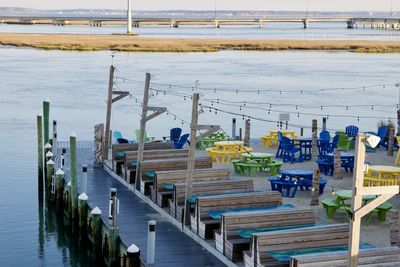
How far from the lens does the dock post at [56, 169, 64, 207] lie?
23.7m

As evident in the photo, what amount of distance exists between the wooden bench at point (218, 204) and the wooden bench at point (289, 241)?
242cm

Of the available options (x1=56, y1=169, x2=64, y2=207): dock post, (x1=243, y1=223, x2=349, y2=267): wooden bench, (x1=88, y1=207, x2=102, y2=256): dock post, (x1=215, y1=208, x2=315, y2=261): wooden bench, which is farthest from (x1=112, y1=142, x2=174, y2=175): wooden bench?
(x1=243, y1=223, x2=349, y2=267): wooden bench

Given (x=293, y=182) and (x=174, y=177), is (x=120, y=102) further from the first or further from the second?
(x=174, y=177)

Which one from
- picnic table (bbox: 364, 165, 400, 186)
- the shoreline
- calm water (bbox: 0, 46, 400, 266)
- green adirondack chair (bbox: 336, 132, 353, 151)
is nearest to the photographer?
picnic table (bbox: 364, 165, 400, 186)

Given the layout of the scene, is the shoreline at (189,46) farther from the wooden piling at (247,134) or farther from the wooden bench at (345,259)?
the wooden bench at (345,259)

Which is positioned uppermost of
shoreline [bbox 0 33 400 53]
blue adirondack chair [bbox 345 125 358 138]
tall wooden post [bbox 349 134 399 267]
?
shoreline [bbox 0 33 400 53]

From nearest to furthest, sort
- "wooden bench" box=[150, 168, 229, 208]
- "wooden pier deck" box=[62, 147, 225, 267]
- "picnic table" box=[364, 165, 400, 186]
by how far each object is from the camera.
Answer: "wooden pier deck" box=[62, 147, 225, 267], "wooden bench" box=[150, 168, 229, 208], "picnic table" box=[364, 165, 400, 186]

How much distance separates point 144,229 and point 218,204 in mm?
2060

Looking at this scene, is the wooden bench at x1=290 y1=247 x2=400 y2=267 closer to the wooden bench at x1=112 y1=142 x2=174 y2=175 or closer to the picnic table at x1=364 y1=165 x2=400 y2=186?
the picnic table at x1=364 y1=165 x2=400 y2=186

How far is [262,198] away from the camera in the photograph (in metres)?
17.9

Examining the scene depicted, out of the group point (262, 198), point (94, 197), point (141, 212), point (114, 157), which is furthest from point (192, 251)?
point (114, 157)

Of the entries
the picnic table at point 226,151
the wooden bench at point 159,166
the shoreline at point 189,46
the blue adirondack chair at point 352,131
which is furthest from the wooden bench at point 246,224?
the shoreline at point 189,46

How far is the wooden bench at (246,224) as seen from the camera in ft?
51.9

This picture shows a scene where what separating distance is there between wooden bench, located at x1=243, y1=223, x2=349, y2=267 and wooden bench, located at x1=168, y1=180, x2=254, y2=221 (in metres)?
4.25
